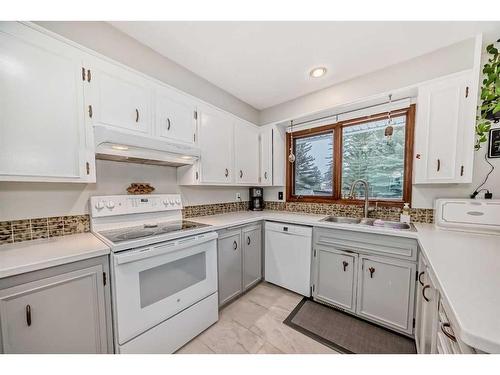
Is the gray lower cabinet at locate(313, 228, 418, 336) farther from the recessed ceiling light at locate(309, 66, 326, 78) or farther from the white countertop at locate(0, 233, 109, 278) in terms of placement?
the white countertop at locate(0, 233, 109, 278)

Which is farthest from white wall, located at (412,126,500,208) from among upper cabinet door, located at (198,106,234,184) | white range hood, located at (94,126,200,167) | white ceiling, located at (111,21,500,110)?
white range hood, located at (94,126,200,167)

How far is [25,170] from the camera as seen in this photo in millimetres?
1060

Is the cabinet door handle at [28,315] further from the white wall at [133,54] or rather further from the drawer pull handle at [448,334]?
the drawer pull handle at [448,334]

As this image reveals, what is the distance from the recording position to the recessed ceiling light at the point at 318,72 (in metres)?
1.88

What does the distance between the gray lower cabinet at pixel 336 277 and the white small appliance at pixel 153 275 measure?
1.05 meters

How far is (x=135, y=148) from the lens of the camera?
4.60 ft

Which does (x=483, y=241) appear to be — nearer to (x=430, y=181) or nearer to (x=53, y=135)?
(x=430, y=181)

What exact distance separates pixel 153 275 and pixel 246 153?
1.74 meters

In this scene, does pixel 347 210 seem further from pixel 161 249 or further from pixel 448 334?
pixel 161 249

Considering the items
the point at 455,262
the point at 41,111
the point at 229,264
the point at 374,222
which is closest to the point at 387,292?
the point at 374,222

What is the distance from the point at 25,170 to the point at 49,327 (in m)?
0.87

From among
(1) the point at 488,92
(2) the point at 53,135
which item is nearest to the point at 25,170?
(2) the point at 53,135

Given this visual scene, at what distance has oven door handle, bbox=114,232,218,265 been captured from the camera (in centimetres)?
112

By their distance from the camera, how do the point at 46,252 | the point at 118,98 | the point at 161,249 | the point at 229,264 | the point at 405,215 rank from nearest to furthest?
the point at 46,252 → the point at 161,249 → the point at 118,98 → the point at 405,215 → the point at 229,264
